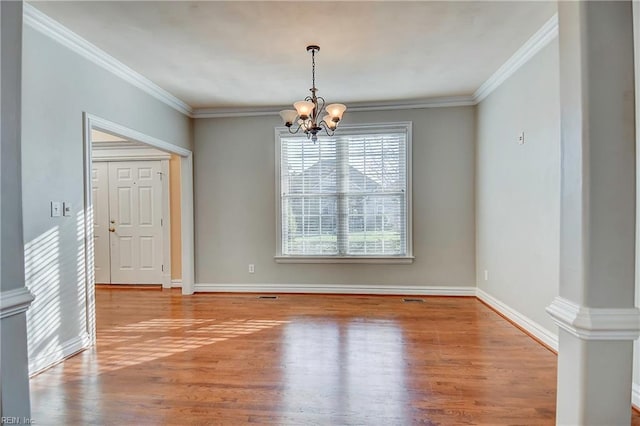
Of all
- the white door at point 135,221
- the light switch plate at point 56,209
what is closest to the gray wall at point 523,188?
the light switch plate at point 56,209

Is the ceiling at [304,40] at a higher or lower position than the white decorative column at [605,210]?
higher

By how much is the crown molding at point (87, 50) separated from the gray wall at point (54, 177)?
0.05 meters

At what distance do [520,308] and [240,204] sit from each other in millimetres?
3625

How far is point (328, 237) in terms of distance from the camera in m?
4.82

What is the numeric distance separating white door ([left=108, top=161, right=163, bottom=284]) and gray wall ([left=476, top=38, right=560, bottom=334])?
4.74 metres

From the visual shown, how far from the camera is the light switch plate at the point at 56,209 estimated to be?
2680 millimetres

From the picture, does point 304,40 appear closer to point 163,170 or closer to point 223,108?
point 223,108

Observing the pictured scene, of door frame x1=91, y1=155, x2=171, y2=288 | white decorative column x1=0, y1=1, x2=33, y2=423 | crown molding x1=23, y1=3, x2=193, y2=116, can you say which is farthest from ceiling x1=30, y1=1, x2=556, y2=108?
door frame x1=91, y1=155, x2=171, y2=288

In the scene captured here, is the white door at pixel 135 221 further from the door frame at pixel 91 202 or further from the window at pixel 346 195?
the window at pixel 346 195

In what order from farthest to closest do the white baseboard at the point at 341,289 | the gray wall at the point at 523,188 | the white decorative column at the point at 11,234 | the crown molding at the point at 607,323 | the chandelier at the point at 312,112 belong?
1. the white baseboard at the point at 341,289
2. the chandelier at the point at 312,112
3. the gray wall at the point at 523,188
4. the crown molding at the point at 607,323
5. the white decorative column at the point at 11,234

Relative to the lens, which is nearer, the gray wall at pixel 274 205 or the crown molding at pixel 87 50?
the crown molding at pixel 87 50

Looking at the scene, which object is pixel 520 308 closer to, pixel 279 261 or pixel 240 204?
pixel 279 261

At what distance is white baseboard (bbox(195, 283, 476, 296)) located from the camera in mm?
4621

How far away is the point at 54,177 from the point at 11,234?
187cm
